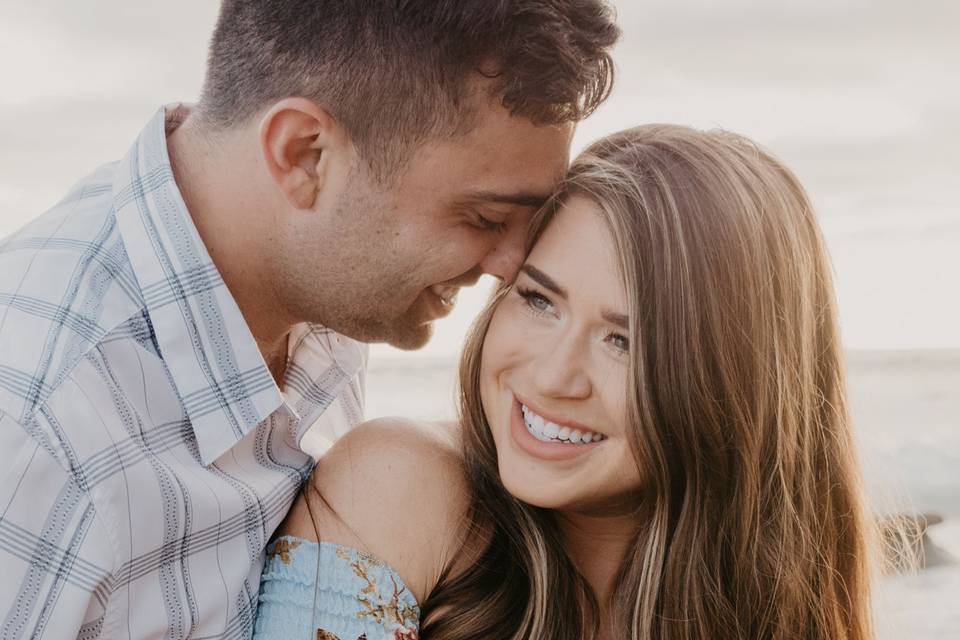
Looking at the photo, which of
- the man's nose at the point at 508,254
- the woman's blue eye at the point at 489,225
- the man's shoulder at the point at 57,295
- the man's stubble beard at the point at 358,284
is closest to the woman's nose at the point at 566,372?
the man's nose at the point at 508,254

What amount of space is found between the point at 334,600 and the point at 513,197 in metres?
0.91

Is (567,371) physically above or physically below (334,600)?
above

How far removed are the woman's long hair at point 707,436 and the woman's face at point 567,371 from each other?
0.14 ft

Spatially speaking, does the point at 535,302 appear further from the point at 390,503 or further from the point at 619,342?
the point at 390,503

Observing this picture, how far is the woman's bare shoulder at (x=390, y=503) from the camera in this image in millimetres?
1906

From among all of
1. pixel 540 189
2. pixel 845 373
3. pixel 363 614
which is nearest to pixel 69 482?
pixel 363 614

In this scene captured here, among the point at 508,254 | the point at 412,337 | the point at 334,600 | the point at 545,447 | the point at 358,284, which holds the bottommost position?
the point at 334,600

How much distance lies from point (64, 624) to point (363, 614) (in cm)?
53

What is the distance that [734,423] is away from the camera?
2084mm

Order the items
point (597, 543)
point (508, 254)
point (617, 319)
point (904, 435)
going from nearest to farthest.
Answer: point (617, 319), point (508, 254), point (597, 543), point (904, 435)

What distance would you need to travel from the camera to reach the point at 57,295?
1.70m

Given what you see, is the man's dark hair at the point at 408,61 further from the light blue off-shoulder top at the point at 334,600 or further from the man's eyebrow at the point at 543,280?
the light blue off-shoulder top at the point at 334,600

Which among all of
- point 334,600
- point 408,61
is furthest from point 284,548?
point 408,61

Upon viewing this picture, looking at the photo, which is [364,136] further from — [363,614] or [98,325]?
[363,614]
